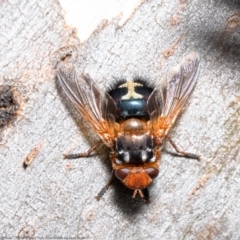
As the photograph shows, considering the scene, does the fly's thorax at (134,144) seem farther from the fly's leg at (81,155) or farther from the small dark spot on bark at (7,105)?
the small dark spot on bark at (7,105)

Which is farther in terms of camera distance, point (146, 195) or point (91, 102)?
point (91, 102)

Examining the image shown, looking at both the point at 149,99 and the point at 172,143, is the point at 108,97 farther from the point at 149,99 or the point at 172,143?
the point at 172,143

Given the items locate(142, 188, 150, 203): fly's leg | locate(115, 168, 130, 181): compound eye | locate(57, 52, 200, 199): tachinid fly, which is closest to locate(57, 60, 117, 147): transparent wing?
locate(57, 52, 200, 199): tachinid fly

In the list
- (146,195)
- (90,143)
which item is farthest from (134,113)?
(146,195)

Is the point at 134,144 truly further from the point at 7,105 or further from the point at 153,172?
the point at 7,105

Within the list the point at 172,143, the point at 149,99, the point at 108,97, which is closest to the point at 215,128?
the point at 172,143

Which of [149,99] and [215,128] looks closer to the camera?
[215,128]
